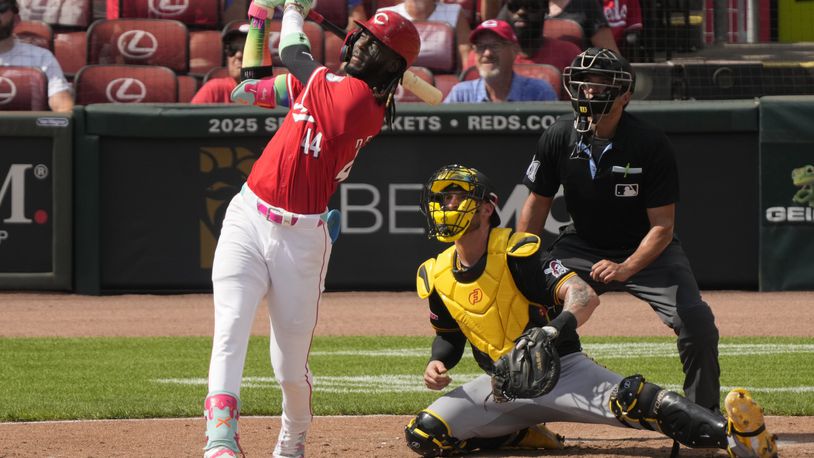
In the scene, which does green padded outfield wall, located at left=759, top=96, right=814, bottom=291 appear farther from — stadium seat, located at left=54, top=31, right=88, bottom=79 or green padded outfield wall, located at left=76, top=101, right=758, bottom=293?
stadium seat, located at left=54, top=31, right=88, bottom=79

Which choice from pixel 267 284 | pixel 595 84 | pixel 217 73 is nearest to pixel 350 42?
pixel 267 284

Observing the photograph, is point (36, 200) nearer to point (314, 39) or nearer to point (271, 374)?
point (314, 39)

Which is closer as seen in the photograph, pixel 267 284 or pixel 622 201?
pixel 267 284

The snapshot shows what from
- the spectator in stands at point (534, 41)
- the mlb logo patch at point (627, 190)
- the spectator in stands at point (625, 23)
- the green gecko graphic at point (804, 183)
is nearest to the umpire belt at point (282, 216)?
the mlb logo patch at point (627, 190)

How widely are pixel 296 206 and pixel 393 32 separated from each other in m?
0.71

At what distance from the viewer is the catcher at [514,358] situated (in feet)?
15.6

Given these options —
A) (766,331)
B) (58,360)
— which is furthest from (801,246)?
(58,360)

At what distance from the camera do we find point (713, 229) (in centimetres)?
1062

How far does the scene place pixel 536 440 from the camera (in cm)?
545

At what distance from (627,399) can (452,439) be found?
0.75 metres

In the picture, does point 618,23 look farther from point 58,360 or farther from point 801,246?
point 58,360

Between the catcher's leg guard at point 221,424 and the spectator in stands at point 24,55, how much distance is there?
23.1 feet

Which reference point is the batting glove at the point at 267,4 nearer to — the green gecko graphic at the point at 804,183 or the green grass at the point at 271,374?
the green grass at the point at 271,374

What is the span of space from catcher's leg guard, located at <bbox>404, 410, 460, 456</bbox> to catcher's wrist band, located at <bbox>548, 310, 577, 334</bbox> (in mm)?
723
